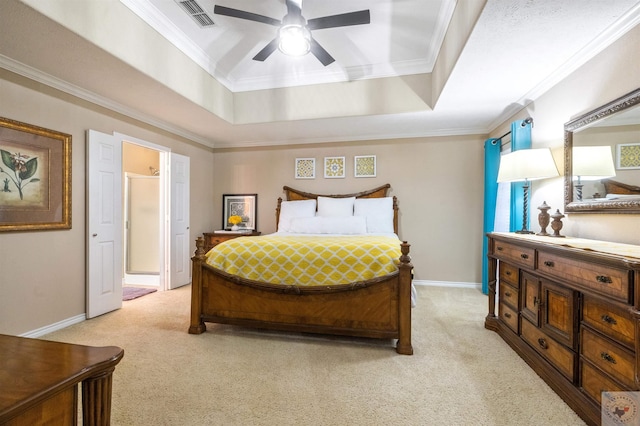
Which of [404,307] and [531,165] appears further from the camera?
[531,165]

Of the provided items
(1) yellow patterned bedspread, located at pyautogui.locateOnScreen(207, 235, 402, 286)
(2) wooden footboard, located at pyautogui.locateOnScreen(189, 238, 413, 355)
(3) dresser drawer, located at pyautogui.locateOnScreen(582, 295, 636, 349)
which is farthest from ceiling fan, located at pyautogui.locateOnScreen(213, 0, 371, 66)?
(3) dresser drawer, located at pyautogui.locateOnScreen(582, 295, 636, 349)

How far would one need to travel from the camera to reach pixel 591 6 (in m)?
1.77

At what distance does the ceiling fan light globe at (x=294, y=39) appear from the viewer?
2.32 metres

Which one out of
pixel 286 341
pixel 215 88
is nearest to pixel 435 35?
pixel 215 88

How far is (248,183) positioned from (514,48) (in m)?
4.20

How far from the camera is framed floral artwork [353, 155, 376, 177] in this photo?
480 centimetres

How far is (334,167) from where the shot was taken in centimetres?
495

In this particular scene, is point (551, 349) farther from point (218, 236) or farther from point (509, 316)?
point (218, 236)

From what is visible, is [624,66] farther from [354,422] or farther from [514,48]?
[354,422]

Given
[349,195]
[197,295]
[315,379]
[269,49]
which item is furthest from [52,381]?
[349,195]

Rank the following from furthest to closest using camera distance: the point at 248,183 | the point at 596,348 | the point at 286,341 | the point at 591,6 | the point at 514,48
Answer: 1. the point at 248,183
2. the point at 286,341
3. the point at 514,48
4. the point at 591,6
5. the point at 596,348

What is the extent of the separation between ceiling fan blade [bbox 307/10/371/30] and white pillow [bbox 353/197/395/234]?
259 cm

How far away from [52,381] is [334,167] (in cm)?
442

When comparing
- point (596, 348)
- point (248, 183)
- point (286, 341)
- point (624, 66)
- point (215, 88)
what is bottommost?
point (286, 341)
